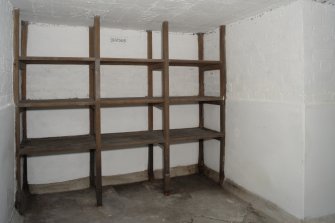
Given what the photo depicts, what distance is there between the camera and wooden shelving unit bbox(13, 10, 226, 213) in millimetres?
3043

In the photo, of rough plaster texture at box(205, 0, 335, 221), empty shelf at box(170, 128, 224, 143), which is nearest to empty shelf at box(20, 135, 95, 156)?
empty shelf at box(170, 128, 224, 143)

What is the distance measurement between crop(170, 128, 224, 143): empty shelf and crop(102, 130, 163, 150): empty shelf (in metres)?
0.19

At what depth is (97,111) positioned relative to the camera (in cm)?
323

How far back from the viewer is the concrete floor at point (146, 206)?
2.98 m

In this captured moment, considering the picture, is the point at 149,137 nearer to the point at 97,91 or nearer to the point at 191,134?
the point at 191,134

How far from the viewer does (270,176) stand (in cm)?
307

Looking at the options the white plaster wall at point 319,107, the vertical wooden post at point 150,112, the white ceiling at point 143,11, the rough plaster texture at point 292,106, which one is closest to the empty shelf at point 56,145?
the vertical wooden post at point 150,112

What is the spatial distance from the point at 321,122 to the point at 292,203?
33.0 inches

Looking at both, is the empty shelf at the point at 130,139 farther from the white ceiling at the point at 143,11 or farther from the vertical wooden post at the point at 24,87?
the white ceiling at the point at 143,11

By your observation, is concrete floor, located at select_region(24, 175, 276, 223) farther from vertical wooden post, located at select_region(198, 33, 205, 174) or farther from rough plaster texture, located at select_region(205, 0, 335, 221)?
vertical wooden post, located at select_region(198, 33, 205, 174)

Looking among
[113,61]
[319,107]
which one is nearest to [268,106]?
[319,107]

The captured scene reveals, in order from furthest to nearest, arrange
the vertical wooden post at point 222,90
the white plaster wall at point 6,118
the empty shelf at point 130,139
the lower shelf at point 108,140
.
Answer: the vertical wooden post at point 222,90 < the empty shelf at point 130,139 < the lower shelf at point 108,140 < the white plaster wall at point 6,118

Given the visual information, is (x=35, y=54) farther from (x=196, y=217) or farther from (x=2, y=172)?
(x=196, y=217)

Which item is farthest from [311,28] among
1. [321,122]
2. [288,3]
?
[321,122]
